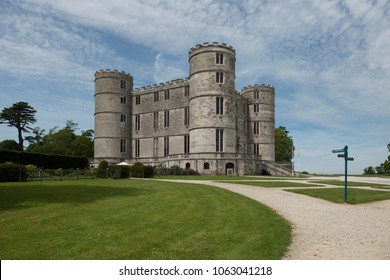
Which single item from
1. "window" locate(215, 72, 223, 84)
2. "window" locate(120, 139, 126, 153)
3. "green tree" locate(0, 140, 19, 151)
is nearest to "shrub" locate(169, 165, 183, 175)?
"window" locate(215, 72, 223, 84)

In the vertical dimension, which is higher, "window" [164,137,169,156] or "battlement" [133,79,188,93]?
"battlement" [133,79,188,93]

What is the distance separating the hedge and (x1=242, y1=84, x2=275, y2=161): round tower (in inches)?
1082

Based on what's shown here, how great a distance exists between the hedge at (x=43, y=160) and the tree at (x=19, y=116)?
2075 centimetres

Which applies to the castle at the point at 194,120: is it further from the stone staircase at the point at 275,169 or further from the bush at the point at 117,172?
the bush at the point at 117,172

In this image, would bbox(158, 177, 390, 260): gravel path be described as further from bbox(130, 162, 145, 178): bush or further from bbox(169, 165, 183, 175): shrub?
bbox(169, 165, 183, 175): shrub

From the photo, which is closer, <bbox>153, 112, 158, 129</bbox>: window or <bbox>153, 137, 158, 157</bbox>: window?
<bbox>153, 137, 158, 157</bbox>: window

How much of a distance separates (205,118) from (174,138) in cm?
912

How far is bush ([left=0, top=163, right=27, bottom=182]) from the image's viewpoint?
26577 millimetres

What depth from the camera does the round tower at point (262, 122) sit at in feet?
189

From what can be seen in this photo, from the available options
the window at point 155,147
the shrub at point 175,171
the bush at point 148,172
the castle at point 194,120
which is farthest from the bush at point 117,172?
the window at point 155,147

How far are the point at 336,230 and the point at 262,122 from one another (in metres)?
49.7

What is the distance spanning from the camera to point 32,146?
71688mm

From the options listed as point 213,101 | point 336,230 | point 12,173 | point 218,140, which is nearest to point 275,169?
point 218,140
